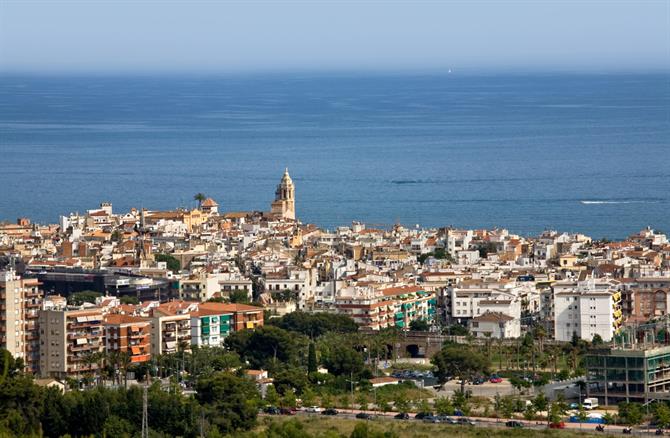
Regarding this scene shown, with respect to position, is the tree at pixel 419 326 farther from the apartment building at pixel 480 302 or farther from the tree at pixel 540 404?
the tree at pixel 540 404

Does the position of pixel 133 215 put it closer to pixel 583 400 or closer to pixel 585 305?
pixel 585 305

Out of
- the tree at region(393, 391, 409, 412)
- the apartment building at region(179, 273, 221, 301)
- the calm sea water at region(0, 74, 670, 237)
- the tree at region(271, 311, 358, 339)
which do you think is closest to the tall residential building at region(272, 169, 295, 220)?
the calm sea water at region(0, 74, 670, 237)

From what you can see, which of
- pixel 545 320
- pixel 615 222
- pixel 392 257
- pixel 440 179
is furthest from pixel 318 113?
pixel 545 320

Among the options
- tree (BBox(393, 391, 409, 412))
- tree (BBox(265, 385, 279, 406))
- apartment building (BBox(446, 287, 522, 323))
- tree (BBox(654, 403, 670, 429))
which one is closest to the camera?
tree (BBox(654, 403, 670, 429))

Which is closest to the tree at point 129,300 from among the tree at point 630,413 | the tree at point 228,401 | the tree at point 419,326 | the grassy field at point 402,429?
the tree at point 419,326

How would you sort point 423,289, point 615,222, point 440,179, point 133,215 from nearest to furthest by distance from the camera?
1. point 423,289
2. point 133,215
3. point 615,222
4. point 440,179

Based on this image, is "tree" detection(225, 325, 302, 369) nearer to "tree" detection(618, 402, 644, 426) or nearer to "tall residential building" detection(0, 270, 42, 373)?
"tall residential building" detection(0, 270, 42, 373)

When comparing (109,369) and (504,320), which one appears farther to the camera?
(504,320)
